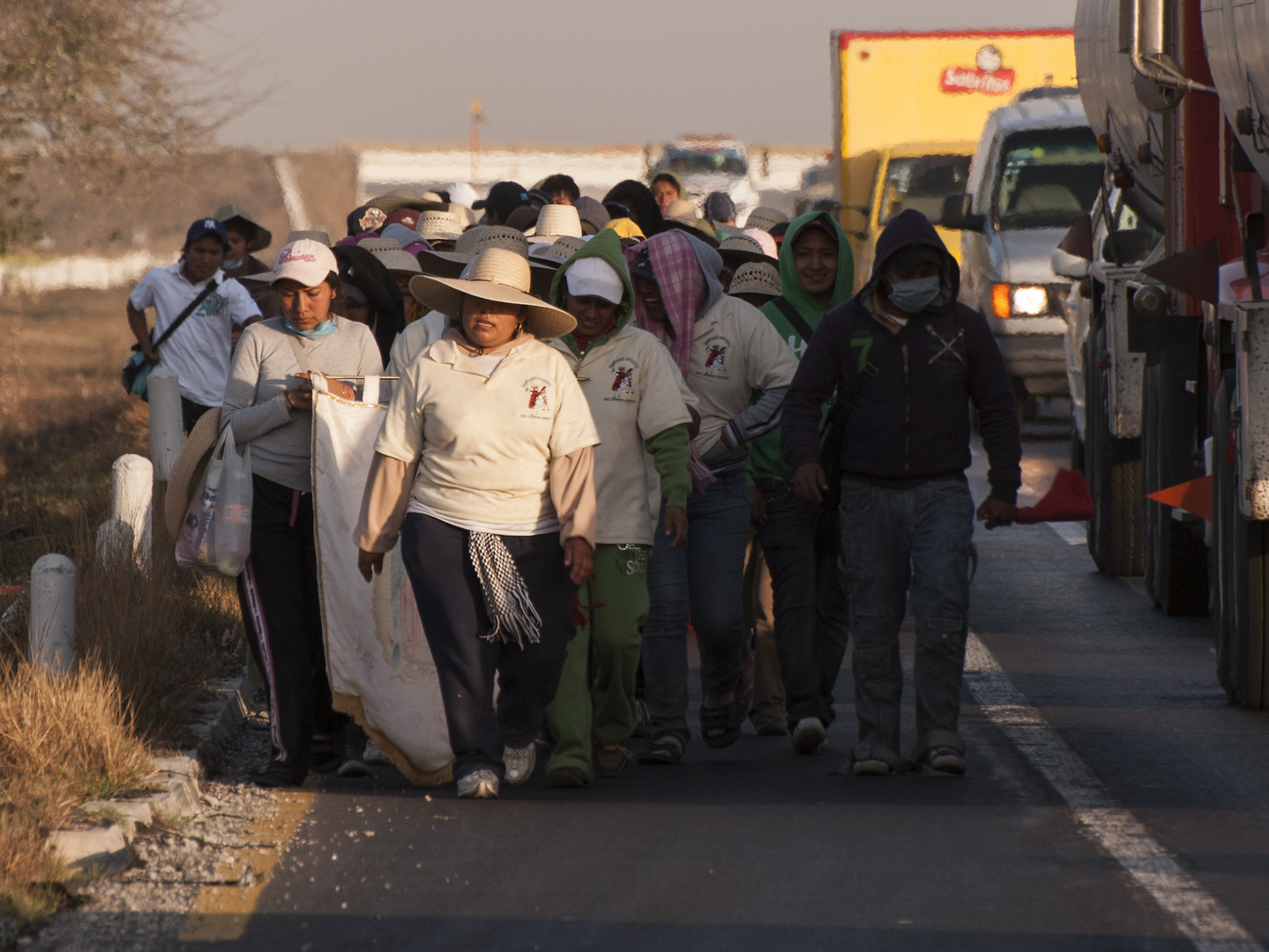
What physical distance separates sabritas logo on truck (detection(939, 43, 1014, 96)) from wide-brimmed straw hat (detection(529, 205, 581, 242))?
505 inches

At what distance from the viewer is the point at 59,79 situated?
22094 millimetres

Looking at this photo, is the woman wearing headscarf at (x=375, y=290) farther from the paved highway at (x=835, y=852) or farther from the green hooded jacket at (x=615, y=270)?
the paved highway at (x=835, y=852)

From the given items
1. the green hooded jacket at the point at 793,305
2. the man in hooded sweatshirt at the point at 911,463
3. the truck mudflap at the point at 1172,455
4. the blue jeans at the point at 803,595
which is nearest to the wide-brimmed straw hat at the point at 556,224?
the green hooded jacket at the point at 793,305

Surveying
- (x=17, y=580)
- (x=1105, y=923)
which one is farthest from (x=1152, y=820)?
(x=17, y=580)

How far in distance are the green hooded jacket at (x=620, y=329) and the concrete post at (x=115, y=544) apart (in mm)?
2423

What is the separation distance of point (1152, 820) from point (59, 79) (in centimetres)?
1852

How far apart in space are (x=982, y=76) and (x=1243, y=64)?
51.0 ft

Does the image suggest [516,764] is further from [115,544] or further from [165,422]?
[165,422]

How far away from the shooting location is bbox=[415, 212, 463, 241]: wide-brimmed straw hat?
11.0 meters

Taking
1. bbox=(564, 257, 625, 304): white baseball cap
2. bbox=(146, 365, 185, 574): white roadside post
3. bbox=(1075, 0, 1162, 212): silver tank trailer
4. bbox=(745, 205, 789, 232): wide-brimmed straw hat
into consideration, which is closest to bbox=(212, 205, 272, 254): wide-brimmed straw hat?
bbox=(146, 365, 185, 574): white roadside post

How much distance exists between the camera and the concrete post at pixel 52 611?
6.87 metres

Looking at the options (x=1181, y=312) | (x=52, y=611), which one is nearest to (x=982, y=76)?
(x=1181, y=312)

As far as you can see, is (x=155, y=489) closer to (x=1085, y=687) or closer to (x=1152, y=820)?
(x=1085, y=687)

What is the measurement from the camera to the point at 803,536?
7652 mm
